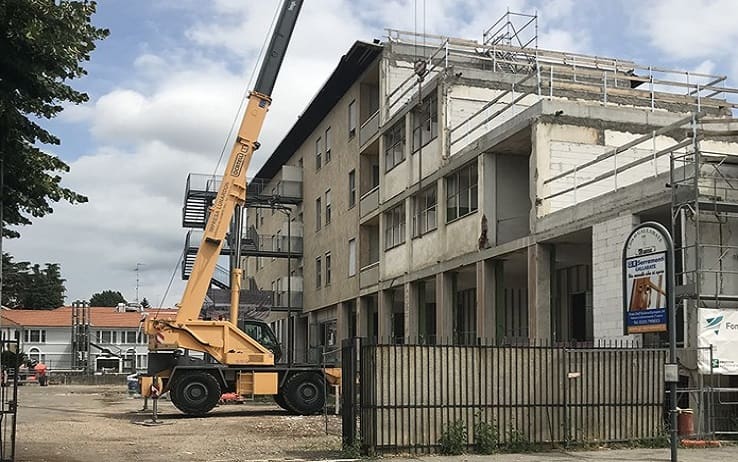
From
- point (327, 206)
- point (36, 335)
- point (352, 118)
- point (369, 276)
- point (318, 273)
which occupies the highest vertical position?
point (352, 118)

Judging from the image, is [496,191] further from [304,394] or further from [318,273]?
[318,273]

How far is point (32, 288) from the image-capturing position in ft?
426

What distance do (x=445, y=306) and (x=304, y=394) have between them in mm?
6240

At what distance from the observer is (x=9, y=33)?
11.9 metres

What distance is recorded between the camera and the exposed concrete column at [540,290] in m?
24.7

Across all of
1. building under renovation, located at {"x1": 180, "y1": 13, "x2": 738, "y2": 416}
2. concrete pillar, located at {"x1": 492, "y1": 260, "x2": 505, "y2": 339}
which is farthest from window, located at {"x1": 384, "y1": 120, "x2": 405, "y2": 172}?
concrete pillar, located at {"x1": 492, "y1": 260, "x2": 505, "y2": 339}

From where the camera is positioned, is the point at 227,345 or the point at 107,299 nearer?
the point at 227,345

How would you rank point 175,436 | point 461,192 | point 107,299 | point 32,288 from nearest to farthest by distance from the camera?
point 175,436
point 461,192
point 32,288
point 107,299

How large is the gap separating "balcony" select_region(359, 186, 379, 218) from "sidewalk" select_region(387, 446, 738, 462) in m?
23.8

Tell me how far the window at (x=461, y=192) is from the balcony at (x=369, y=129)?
27.1 feet

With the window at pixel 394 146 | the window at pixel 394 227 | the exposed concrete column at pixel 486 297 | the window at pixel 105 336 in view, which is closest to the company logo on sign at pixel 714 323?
the exposed concrete column at pixel 486 297

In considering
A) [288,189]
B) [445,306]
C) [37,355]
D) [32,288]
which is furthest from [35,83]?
[32,288]

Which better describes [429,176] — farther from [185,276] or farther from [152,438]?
[185,276]

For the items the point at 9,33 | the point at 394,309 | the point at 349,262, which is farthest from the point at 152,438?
the point at 349,262
